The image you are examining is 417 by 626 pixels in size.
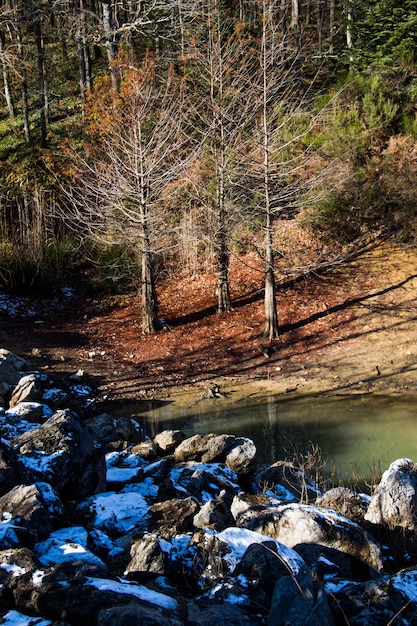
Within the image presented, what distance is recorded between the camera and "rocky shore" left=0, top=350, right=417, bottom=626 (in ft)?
11.4

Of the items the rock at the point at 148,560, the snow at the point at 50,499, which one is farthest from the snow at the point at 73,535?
the rock at the point at 148,560

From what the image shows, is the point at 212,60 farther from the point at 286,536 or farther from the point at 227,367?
the point at 286,536

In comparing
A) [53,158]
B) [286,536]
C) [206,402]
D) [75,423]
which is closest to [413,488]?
[286,536]

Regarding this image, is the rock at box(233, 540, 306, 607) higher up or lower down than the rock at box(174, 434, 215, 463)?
higher up

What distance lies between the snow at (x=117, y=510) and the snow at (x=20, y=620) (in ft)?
6.43

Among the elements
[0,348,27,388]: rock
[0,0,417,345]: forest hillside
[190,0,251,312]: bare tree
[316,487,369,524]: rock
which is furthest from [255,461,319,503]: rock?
[190,0,251,312]: bare tree

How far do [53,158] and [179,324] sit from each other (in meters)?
13.3

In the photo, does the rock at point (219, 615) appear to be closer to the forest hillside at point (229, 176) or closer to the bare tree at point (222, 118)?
the forest hillside at point (229, 176)

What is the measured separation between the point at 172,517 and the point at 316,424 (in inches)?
203

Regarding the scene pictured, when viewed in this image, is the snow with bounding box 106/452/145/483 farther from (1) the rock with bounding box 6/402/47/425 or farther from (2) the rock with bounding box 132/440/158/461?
(1) the rock with bounding box 6/402/47/425

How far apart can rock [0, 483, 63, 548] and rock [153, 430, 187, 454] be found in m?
3.68

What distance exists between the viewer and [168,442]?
8.75m

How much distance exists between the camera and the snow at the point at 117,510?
5508mm

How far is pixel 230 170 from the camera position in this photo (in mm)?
14172
